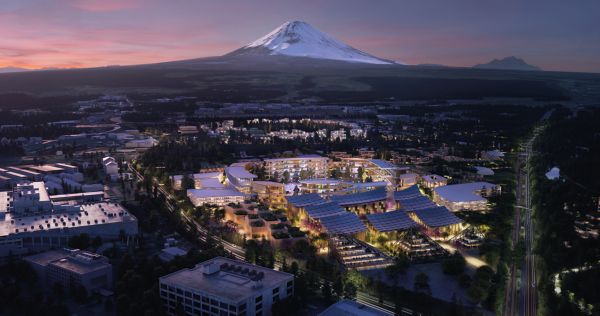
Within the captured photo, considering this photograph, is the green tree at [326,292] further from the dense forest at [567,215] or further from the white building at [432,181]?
the white building at [432,181]

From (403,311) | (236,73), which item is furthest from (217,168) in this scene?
(236,73)

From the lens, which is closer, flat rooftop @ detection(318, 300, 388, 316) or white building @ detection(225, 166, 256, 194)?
flat rooftop @ detection(318, 300, 388, 316)

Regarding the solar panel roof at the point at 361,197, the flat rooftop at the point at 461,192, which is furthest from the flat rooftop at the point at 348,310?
the flat rooftop at the point at 461,192

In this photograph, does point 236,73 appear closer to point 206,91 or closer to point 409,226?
point 206,91

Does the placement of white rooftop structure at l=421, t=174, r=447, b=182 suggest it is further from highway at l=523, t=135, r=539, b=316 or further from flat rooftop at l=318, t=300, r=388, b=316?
flat rooftop at l=318, t=300, r=388, b=316

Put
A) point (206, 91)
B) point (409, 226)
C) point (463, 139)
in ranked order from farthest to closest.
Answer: point (206, 91)
point (463, 139)
point (409, 226)

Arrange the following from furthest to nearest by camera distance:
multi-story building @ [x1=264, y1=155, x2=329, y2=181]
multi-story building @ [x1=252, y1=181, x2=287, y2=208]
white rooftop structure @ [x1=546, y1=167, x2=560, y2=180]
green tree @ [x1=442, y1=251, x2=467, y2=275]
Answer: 1. multi-story building @ [x1=264, y1=155, x2=329, y2=181]
2. white rooftop structure @ [x1=546, y1=167, x2=560, y2=180]
3. multi-story building @ [x1=252, y1=181, x2=287, y2=208]
4. green tree @ [x1=442, y1=251, x2=467, y2=275]

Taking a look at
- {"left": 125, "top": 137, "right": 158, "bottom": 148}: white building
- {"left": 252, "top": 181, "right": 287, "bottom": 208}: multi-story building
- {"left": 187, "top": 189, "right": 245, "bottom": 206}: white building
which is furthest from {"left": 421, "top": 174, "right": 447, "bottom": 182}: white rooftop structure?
{"left": 125, "top": 137, "right": 158, "bottom": 148}: white building
